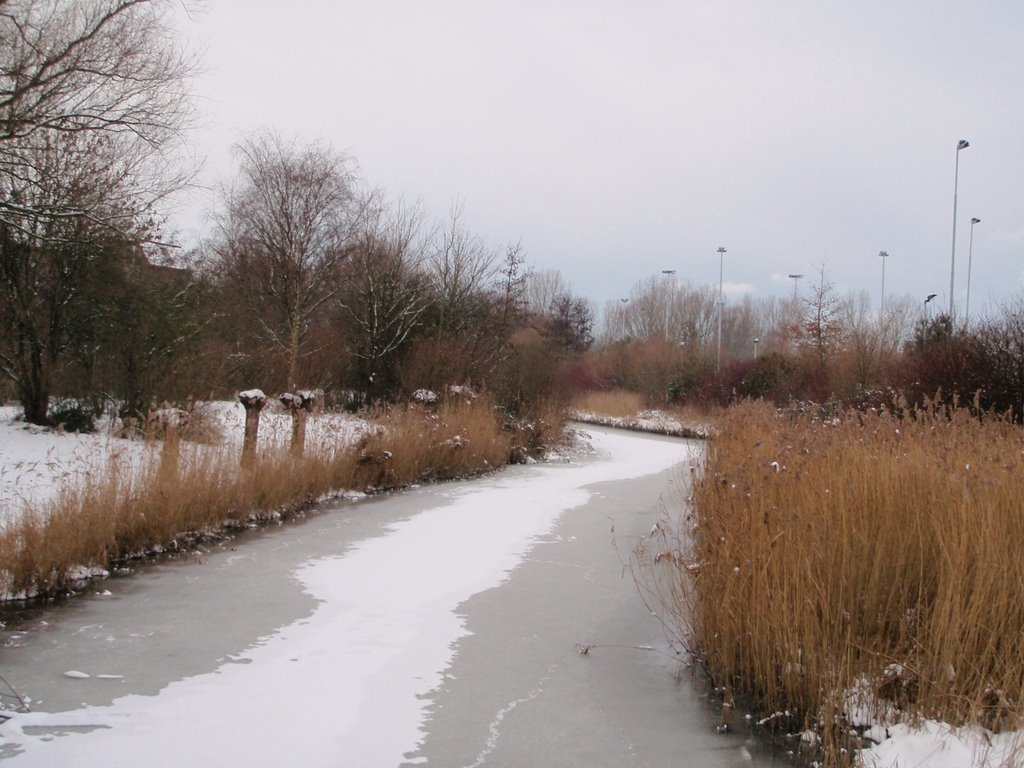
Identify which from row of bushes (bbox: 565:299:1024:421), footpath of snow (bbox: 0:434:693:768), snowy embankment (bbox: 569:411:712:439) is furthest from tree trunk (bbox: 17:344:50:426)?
snowy embankment (bbox: 569:411:712:439)

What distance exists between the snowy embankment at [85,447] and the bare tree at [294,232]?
28.6 ft

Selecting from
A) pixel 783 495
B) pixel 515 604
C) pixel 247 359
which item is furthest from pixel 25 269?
pixel 783 495

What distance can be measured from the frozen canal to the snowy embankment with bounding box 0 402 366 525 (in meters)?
1.26

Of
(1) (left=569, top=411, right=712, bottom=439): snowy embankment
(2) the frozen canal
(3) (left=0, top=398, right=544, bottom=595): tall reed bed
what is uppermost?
(1) (left=569, top=411, right=712, bottom=439): snowy embankment

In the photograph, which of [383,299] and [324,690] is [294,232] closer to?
[383,299]

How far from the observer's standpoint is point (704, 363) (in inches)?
1367

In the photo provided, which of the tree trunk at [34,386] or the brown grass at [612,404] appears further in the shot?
the brown grass at [612,404]

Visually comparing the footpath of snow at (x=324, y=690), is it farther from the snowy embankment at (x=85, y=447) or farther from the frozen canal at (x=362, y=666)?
the snowy embankment at (x=85, y=447)

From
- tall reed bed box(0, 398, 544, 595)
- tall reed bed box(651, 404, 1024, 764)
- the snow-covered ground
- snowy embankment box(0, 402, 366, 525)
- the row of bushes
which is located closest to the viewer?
the snow-covered ground

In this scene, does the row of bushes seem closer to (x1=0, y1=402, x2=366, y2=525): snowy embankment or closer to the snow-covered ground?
the snow-covered ground

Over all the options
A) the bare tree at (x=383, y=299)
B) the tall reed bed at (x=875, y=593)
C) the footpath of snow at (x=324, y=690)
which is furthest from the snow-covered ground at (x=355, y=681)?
the bare tree at (x=383, y=299)

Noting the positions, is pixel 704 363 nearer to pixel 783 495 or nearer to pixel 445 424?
pixel 445 424

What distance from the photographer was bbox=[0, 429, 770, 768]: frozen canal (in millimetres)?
3654

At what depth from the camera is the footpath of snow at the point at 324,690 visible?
11.6ft
